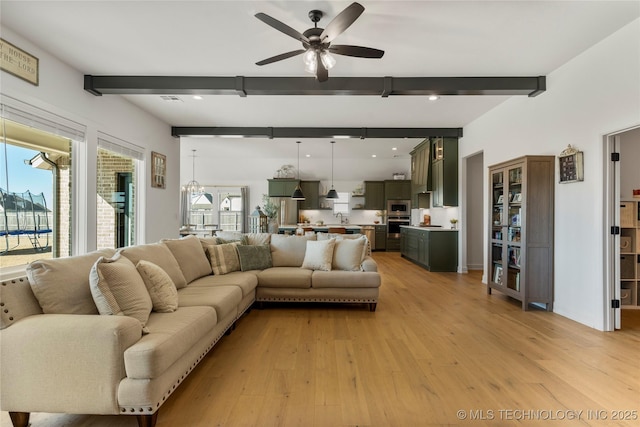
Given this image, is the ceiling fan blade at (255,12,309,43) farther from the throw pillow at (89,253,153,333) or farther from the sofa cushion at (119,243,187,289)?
the sofa cushion at (119,243,187,289)

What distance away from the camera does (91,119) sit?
3912 mm

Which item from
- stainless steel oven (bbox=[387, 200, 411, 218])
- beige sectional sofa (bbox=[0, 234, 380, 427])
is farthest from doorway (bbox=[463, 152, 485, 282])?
beige sectional sofa (bbox=[0, 234, 380, 427])

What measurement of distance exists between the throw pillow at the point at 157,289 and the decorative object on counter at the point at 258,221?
604cm

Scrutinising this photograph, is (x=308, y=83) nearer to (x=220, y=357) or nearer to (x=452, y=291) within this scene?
(x=220, y=357)

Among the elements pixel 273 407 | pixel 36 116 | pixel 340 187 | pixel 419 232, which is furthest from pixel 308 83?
pixel 340 187

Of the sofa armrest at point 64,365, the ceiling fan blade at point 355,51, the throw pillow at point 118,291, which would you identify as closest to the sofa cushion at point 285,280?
the throw pillow at point 118,291

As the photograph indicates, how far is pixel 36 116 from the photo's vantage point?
10.2 ft

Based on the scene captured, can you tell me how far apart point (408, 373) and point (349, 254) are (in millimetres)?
1889

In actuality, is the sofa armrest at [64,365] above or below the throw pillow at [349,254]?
below

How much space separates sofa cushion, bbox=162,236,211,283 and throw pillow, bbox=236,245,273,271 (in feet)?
1.44

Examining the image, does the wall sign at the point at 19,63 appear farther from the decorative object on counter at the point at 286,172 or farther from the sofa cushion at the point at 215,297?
the decorative object on counter at the point at 286,172

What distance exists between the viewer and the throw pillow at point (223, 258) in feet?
12.4

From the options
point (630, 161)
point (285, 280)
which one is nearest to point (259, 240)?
point (285, 280)

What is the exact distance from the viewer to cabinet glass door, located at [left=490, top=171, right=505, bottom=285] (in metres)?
4.33
